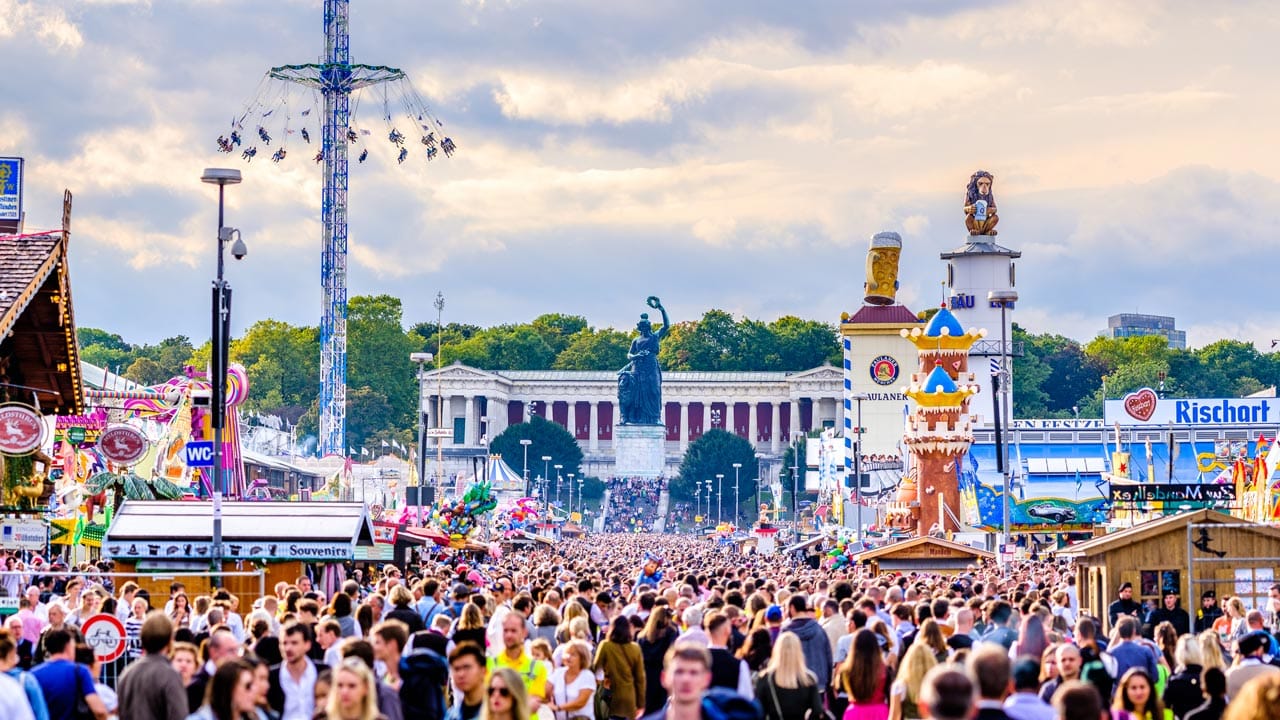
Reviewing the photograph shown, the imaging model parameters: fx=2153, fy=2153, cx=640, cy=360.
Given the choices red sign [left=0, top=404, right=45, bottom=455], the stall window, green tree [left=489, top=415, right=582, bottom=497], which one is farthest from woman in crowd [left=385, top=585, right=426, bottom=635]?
green tree [left=489, top=415, right=582, bottom=497]

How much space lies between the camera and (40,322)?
27359 mm

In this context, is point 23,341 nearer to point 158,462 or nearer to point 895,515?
point 158,462

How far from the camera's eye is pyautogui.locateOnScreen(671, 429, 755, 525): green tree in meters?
175

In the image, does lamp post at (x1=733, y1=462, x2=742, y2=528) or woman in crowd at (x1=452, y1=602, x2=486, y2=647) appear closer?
woman in crowd at (x1=452, y1=602, x2=486, y2=647)

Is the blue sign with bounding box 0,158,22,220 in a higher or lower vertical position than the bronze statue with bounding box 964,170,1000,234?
lower

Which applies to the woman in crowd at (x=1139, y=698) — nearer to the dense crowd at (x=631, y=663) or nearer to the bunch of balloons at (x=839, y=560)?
the dense crowd at (x=631, y=663)

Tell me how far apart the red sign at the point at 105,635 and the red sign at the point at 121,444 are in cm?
2087

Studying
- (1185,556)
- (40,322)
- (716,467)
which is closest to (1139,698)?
(1185,556)

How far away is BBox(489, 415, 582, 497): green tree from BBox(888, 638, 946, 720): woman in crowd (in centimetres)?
16111

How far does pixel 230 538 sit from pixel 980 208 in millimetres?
98270

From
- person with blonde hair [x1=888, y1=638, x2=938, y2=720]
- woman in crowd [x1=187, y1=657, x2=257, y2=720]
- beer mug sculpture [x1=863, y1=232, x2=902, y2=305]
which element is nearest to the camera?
woman in crowd [x1=187, y1=657, x2=257, y2=720]

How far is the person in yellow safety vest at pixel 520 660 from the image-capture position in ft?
45.5

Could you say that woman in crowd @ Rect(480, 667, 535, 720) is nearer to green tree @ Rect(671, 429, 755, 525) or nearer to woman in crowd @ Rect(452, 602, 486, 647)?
woman in crowd @ Rect(452, 602, 486, 647)

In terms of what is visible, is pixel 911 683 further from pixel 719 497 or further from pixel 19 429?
pixel 719 497
